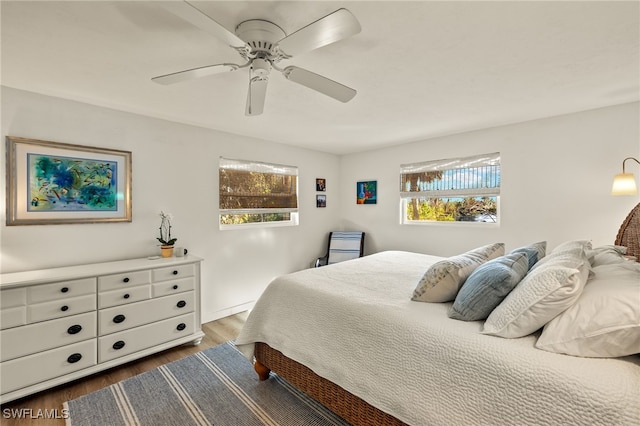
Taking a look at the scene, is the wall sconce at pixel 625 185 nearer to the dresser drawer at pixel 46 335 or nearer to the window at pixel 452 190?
the window at pixel 452 190

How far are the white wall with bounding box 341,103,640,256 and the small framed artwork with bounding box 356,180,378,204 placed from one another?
2.39ft

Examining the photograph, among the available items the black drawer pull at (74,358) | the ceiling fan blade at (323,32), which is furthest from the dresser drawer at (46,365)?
the ceiling fan blade at (323,32)

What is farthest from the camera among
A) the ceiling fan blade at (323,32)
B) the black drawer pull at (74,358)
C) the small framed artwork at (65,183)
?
the small framed artwork at (65,183)

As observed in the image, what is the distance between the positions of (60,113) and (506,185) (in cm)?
453

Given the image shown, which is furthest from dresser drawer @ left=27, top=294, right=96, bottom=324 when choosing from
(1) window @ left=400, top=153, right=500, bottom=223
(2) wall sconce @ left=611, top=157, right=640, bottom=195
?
(2) wall sconce @ left=611, top=157, right=640, bottom=195

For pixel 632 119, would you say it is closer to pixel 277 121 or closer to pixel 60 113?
pixel 277 121

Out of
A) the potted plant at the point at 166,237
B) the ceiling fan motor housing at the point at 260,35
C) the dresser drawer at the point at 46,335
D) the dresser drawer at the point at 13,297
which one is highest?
the ceiling fan motor housing at the point at 260,35

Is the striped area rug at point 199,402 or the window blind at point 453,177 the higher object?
the window blind at point 453,177

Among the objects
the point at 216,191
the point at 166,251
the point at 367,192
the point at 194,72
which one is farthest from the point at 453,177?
the point at 166,251

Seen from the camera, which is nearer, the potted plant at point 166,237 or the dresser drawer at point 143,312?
the dresser drawer at point 143,312

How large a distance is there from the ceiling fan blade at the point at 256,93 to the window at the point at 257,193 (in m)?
1.82

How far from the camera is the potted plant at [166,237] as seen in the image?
9.39 feet

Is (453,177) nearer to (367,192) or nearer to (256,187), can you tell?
(367,192)

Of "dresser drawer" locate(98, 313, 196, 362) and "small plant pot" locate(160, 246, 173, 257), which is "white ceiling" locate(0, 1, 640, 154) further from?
"dresser drawer" locate(98, 313, 196, 362)
